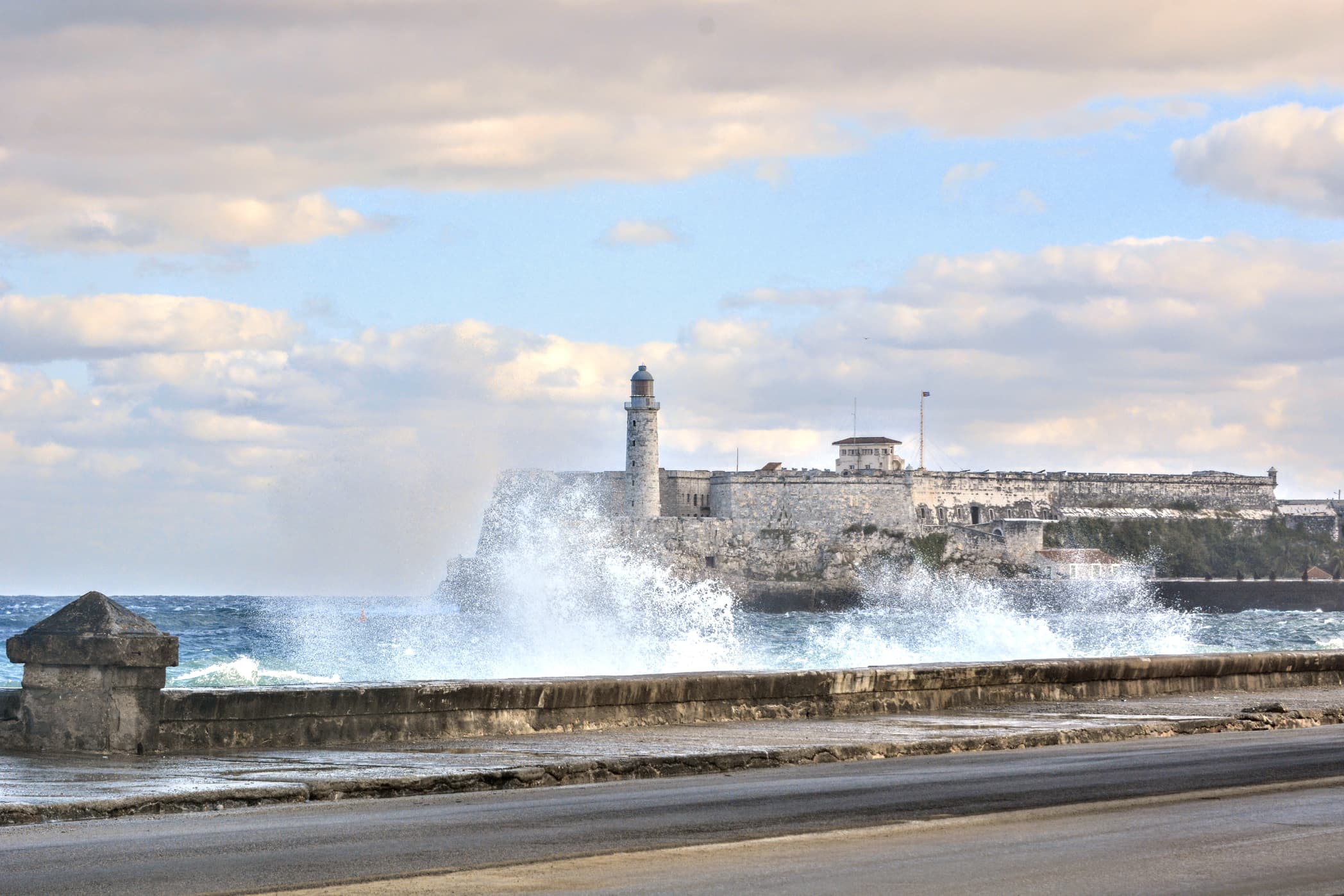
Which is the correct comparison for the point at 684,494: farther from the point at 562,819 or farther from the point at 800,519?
the point at 562,819

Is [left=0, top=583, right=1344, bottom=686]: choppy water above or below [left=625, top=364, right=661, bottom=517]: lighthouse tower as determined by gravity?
below

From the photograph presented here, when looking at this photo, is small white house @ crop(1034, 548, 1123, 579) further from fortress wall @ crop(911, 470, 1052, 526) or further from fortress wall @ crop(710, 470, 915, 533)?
fortress wall @ crop(710, 470, 915, 533)

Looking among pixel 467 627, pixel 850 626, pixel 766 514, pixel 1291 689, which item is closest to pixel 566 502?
pixel 766 514

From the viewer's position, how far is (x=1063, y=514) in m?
118

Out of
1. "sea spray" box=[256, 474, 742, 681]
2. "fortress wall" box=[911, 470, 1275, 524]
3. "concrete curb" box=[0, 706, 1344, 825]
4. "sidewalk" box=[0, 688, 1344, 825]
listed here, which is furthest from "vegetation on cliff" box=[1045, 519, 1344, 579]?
"concrete curb" box=[0, 706, 1344, 825]

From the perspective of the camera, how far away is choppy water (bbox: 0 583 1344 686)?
40062mm

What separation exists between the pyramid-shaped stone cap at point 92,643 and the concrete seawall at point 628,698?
0.49 meters

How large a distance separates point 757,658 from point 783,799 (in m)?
40.4

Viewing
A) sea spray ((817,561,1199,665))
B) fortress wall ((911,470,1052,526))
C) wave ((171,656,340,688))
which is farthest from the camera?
fortress wall ((911,470,1052,526))

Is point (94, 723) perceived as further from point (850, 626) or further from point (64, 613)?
point (850, 626)

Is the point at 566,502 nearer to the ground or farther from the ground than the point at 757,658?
farther from the ground

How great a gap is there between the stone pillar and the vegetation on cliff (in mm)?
107241

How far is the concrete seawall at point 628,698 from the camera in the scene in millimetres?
11133

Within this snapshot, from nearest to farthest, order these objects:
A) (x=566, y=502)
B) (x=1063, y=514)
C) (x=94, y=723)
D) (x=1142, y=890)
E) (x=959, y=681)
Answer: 1. (x=1142, y=890)
2. (x=94, y=723)
3. (x=959, y=681)
4. (x=566, y=502)
5. (x=1063, y=514)
